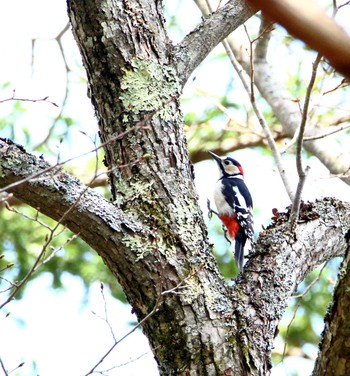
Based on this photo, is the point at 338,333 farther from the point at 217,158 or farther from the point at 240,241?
the point at 217,158

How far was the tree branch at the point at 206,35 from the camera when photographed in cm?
265

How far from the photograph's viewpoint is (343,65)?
48 cm

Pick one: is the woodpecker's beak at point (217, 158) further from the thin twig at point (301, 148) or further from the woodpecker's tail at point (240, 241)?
the thin twig at point (301, 148)

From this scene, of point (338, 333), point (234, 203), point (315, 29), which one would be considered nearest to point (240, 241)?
point (234, 203)

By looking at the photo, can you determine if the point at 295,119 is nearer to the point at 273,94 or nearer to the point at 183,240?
the point at 273,94

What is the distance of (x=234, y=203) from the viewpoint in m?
4.91

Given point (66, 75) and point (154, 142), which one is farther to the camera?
point (66, 75)

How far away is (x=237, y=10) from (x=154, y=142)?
0.79 m

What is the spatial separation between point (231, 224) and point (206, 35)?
7.69 feet

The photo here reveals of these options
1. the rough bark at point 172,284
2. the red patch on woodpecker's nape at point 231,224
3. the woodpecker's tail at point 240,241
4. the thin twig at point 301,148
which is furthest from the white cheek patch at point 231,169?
the rough bark at point 172,284

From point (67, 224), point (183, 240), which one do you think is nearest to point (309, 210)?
point (183, 240)

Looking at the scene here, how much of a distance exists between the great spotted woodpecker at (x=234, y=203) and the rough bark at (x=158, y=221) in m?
1.80

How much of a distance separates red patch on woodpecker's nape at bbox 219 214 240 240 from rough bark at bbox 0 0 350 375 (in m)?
1.94

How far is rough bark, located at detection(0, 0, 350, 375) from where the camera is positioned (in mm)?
2123
